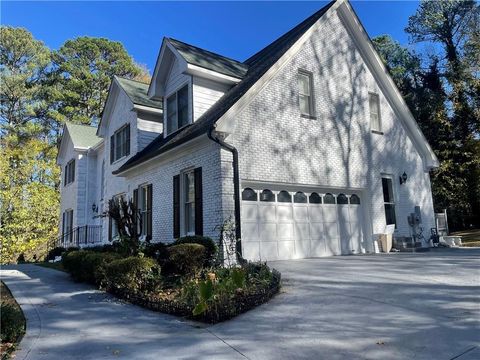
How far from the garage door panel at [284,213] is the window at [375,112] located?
5922mm

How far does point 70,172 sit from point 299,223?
19206mm

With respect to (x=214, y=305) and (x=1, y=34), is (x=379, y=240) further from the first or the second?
(x=1, y=34)

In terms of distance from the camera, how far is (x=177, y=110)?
1472 centimetres

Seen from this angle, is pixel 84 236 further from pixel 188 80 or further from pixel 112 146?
pixel 188 80

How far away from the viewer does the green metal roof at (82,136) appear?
24906 millimetres

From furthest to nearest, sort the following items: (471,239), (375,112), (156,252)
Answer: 1. (471,239)
2. (375,112)
3. (156,252)

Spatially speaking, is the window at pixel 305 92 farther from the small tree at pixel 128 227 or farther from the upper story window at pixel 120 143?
the upper story window at pixel 120 143

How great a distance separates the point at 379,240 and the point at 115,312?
10758 mm

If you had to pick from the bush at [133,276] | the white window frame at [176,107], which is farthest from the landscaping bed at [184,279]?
the white window frame at [176,107]

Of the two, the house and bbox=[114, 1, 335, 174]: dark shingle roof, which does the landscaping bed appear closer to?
the house

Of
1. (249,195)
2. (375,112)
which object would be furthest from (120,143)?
(375,112)

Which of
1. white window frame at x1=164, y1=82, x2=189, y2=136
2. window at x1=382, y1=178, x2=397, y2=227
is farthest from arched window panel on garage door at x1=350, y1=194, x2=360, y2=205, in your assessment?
white window frame at x1=164, y1=82, x2=189, y2=136

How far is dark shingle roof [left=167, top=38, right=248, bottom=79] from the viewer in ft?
44.5

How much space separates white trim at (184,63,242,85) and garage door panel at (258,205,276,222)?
489cm
